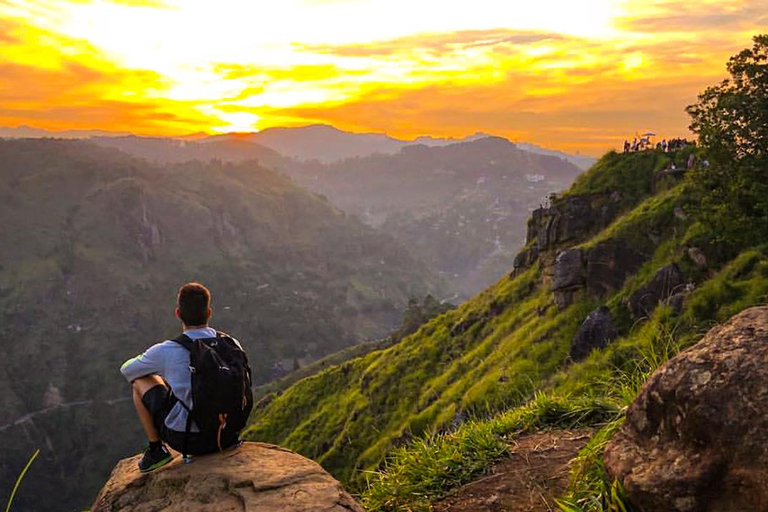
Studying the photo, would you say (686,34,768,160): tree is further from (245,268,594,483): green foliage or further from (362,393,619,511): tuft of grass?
(362,393,619,511): tuft of grass

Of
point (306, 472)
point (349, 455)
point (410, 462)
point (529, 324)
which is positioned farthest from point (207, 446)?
point (349, 455)

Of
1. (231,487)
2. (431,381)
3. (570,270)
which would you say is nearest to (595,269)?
(570,270)


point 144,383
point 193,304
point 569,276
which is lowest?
point 569,276

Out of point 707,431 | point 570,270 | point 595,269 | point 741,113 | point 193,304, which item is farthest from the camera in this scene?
point 570,270

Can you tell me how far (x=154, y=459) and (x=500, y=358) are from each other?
2687 centimetres

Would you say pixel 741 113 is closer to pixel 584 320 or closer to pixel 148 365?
pixel 584 320

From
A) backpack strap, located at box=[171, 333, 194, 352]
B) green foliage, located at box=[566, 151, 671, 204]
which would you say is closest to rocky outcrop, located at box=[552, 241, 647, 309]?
green foliage, located at box=[566, 151, 671, 204]

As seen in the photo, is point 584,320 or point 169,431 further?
point 584,320

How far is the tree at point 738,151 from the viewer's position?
69.8 feet

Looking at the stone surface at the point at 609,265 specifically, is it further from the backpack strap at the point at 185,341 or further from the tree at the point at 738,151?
the backpack strap at the point at 185,341

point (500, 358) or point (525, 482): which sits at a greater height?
point (525, 482)

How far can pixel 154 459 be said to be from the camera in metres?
7.16

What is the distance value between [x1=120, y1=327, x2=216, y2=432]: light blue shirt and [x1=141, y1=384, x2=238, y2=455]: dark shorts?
0.27 ft

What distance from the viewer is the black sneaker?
7117mm
